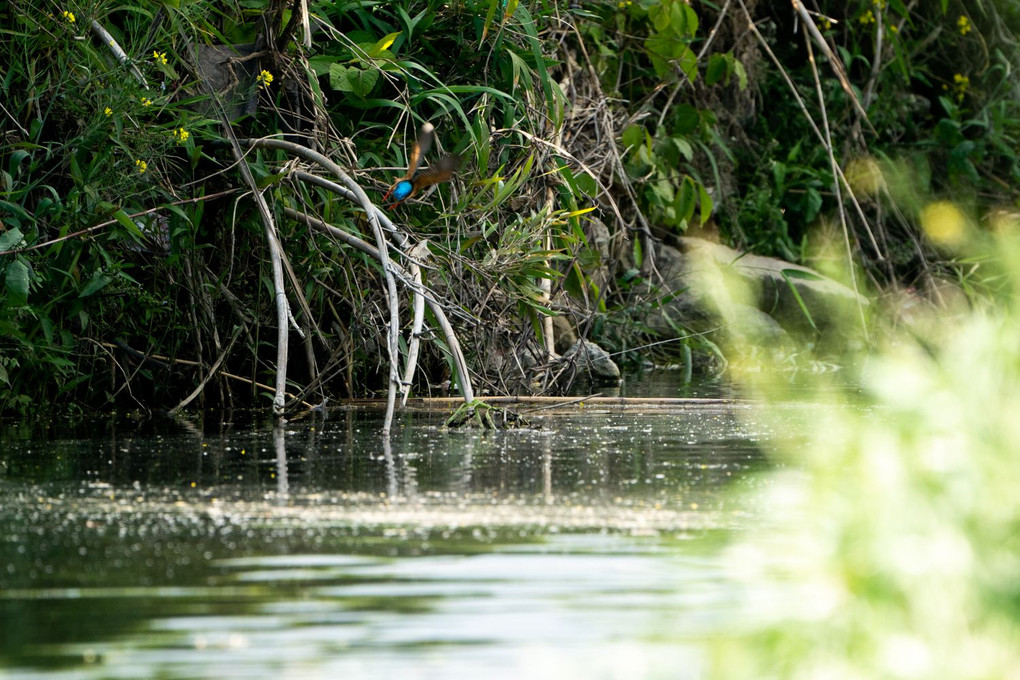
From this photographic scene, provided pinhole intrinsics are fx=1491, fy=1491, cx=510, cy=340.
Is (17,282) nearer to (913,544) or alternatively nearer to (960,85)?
(913,544)

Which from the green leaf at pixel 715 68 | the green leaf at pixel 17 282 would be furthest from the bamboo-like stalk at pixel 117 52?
the green leaf at pixel 715 68

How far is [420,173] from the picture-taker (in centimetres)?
534

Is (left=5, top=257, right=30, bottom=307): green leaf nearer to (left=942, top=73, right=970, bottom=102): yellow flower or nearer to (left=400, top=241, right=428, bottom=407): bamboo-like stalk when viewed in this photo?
(left=400, top=241, right=428, bottom=407): bamboo-like stalk

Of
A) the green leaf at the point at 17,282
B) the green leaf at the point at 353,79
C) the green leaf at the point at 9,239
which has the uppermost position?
the green leaf at the point at 353,79

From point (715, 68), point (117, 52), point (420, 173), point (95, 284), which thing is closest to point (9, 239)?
point (95, 284)

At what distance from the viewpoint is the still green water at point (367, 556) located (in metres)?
2.16

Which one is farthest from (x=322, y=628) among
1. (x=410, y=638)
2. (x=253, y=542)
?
(x=253, y=542)

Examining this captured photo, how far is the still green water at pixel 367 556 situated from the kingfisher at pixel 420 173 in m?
1.02

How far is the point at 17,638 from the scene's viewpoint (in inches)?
89.7

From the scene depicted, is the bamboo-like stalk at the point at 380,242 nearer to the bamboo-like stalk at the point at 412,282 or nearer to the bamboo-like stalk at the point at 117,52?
the bamboo-like stalk at the point at 412,282

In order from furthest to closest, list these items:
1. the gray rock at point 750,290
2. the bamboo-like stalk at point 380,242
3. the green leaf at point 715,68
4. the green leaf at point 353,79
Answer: the gray rock at point 750,290 → the green leaf at point 715,68 → the green leaf at point 353,79 → the bamboo-like stalk at point 380,242

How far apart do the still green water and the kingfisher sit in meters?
1.02

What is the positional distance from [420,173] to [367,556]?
2724mm

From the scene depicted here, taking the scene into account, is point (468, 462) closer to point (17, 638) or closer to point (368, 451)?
point (368, 451)
